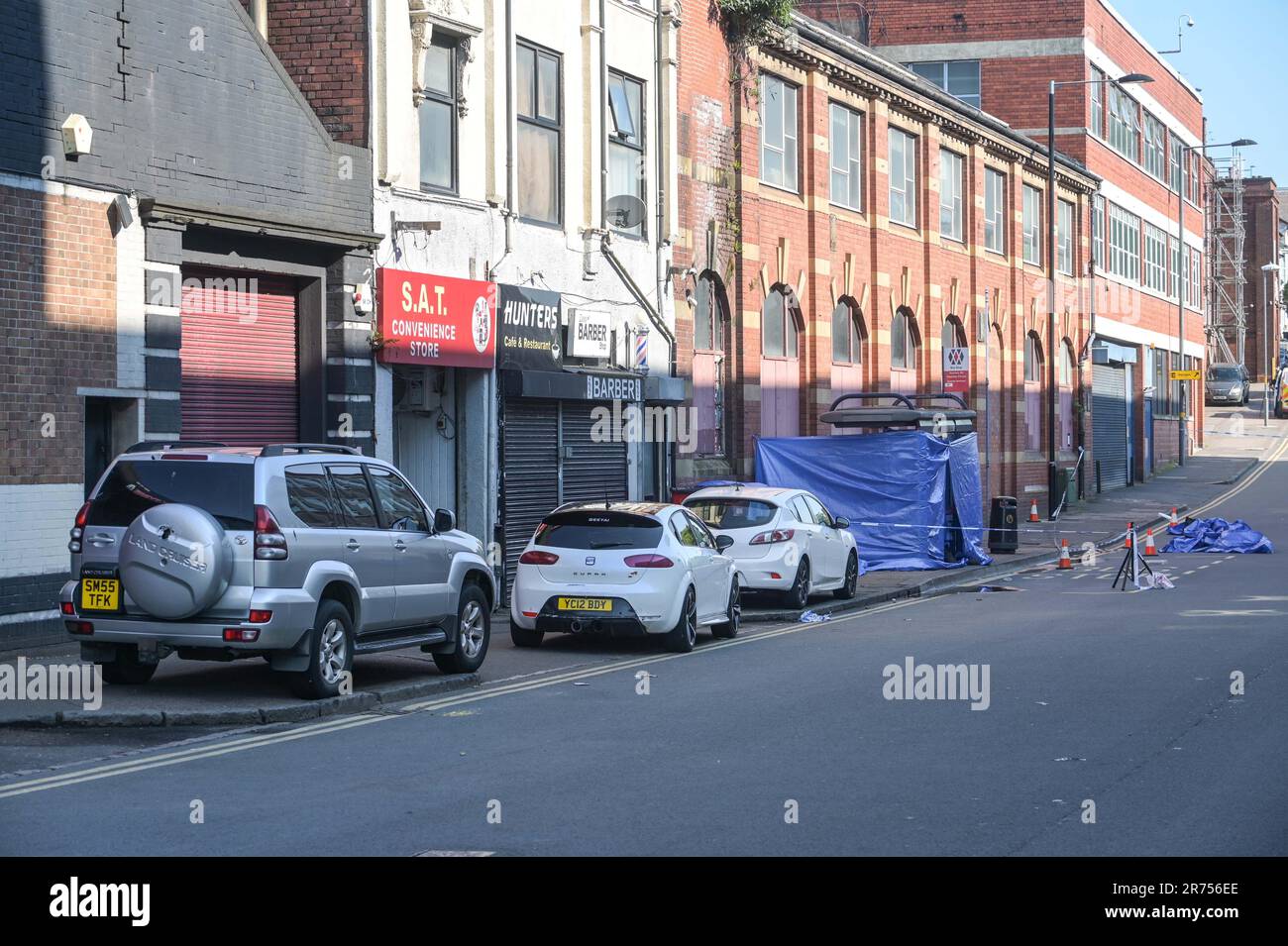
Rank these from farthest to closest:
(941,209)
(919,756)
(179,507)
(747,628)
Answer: (941,209)
(747,628)
(179,507)
(919,756)

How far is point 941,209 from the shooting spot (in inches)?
1624

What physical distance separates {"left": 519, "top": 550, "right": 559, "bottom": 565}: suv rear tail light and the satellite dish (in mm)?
10318

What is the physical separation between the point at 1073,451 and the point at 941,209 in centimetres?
1332

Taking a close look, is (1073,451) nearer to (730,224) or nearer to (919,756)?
(730,224)

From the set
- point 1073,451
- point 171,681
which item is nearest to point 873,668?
point 171,681

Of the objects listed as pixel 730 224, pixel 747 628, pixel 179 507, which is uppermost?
pixel 730 224

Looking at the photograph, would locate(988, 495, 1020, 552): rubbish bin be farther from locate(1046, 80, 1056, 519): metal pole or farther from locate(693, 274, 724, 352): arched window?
locate(693, 274, 724, 352): arched window

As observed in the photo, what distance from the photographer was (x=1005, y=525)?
34781mm

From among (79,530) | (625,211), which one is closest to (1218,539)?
(625,211)

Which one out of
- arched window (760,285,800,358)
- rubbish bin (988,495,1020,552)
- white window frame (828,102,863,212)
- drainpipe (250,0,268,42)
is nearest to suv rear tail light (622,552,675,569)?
drainpipe (250,0,268,42)

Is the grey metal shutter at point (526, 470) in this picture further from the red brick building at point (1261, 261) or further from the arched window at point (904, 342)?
the red brick building at point (1261, 261)

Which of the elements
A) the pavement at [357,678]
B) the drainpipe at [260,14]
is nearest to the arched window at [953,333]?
the pavement at [357,678]
